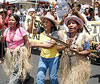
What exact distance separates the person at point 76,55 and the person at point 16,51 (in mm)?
1195

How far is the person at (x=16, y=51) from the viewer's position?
4324 mm

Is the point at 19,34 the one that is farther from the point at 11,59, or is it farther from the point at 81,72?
the point at 81,72

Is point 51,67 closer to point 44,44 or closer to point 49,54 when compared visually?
point 49,54

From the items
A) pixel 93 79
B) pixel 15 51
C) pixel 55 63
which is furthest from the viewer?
pixel 93 79

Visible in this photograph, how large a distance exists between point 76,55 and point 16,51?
1.43 metres

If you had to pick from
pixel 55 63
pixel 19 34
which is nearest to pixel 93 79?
pixel 55 63

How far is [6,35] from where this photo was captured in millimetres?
4406

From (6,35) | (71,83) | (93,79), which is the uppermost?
(6,35)

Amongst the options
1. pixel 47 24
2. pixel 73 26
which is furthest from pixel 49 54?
pixel 73 26

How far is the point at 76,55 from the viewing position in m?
3.39

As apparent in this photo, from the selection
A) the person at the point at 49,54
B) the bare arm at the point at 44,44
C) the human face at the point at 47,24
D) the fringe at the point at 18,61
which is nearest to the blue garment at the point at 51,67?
the person at the point at 49,54

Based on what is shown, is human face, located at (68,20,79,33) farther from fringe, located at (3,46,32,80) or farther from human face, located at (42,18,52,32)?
fringe, located at (3,46,32,80)

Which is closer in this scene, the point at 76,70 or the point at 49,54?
the point at 76,70

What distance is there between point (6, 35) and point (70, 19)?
1.58 m
